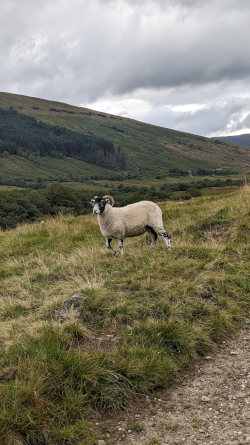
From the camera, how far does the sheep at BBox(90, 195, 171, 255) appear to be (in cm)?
995

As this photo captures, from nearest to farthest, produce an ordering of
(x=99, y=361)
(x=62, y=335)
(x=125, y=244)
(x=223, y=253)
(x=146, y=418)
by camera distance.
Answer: (x=146, y=418), (x=99, y=361), (x=62, y=335), (x=223, y=253), (x=125, y=244)

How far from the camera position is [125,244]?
11906 mm

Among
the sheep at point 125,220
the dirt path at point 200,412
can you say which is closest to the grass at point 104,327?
the dirt path at point 200,412

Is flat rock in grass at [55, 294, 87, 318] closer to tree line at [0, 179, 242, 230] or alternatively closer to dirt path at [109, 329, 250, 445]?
dirt path at [109, 329, 250, 445]

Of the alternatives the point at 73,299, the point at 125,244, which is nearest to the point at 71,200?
the point at 125,244

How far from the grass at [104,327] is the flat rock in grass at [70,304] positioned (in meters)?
0.15

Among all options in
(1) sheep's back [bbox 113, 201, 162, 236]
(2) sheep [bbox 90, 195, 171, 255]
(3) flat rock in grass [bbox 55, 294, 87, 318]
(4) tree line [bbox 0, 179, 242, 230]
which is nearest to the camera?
A: (3) flat rock in grass [bbox 55, 294, 87, 318]

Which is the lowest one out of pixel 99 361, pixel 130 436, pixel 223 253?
pixel 130 436

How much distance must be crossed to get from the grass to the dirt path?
0.93 feet

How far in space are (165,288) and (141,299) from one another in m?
0.60

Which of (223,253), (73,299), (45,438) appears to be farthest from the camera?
(223,253)

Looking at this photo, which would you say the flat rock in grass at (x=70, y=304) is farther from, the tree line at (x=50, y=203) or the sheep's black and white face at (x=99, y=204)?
the tree line at (x=50, y=203)

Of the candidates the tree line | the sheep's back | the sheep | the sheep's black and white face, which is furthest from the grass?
the tree line

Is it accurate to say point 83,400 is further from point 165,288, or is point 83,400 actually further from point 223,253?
point 223,253
